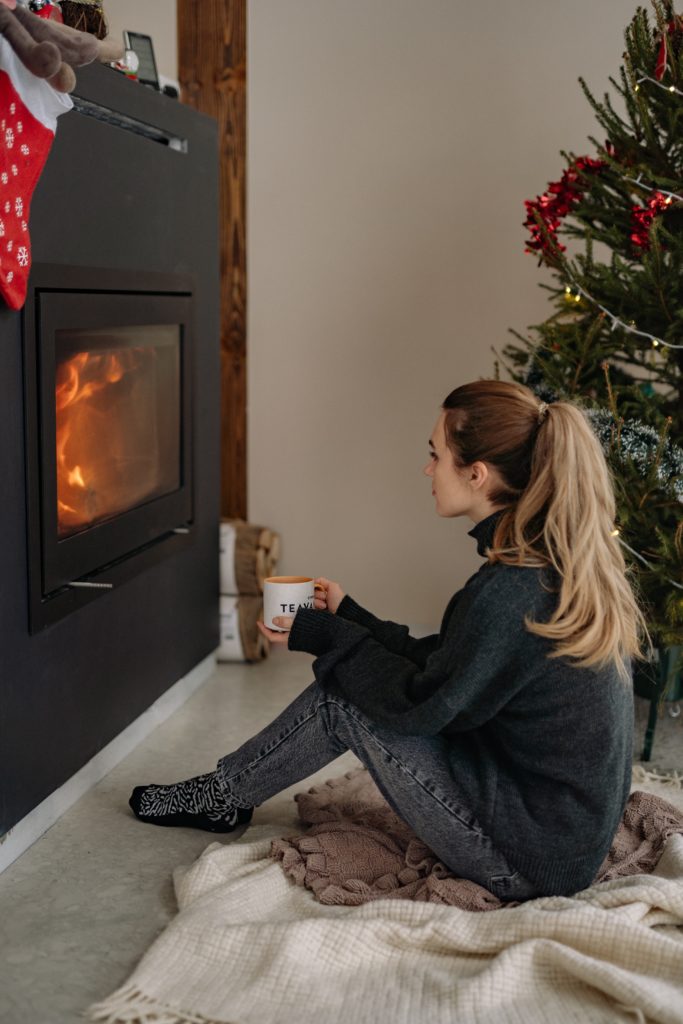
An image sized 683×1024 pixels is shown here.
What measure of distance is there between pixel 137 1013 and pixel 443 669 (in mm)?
670

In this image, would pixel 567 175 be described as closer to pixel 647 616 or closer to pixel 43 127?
pixel 647 616

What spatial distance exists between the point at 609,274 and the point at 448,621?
1.02 meters

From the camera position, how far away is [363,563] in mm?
3521

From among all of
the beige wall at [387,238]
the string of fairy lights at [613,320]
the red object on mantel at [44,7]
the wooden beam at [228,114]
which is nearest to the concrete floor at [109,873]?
the beige wall at [387,238]

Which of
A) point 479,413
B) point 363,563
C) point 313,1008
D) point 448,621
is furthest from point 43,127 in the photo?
point 363,563

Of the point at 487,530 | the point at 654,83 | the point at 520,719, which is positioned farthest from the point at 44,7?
the point at 520,719

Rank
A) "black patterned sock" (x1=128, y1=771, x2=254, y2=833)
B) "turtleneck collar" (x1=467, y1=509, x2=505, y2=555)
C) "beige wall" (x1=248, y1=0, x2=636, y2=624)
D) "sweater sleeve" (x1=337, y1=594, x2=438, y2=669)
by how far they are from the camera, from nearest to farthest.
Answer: "turtleneck collar" (x1=467, y1=509, x2=505, y2=555), "sweater sleeve" (x1=337, y1=594, x2=438, y2=669), "black patterned sock" (x1=128, y1=771, x2=254, y2=833), "beige wall" (x1=248, y1=0, x2=636, y2=624)

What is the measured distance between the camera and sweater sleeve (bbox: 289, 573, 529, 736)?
174 cm

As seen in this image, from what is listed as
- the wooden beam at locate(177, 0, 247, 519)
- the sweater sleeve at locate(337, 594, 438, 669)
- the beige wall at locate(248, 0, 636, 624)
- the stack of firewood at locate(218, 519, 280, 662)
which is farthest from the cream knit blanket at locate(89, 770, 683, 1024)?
the wooden beam at locate(177, 0, 247, 519)

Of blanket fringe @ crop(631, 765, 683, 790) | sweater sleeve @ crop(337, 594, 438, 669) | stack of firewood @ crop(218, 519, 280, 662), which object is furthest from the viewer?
stack of firewood @ crop(218, 519, 280, 662)

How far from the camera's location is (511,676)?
175 centimetres

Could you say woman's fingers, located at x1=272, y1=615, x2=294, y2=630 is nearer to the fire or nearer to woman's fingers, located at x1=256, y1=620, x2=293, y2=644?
woman's fingers, located at x1=256, y1=620, x2=293, y2=644

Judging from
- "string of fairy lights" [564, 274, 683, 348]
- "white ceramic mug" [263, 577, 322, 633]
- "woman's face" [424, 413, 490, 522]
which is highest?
"string of fairy lights" [564, 274, 683, 348]

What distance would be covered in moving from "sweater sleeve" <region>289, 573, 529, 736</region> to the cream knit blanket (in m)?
0.32
